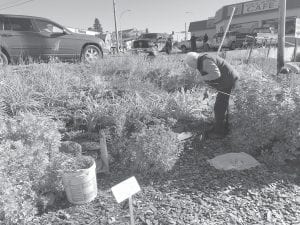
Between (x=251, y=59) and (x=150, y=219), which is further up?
(x=251, y=59)

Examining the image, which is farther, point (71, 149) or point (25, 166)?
point (71, 149)

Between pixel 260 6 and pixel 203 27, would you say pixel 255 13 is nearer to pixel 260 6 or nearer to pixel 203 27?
pixel 260 6

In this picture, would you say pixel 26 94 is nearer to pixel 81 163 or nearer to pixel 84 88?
pixel 84 88

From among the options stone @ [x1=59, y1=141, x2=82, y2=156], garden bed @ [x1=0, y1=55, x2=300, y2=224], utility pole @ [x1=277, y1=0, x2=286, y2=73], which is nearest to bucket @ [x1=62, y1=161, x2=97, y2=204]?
garden bed @ [x1=0, y1=55, x2=300, y2=224]

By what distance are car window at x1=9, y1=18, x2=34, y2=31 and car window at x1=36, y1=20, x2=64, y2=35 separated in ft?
0.76

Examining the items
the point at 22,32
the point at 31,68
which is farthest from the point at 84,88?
the point at 22,32

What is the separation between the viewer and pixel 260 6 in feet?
123

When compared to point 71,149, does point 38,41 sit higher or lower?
higher

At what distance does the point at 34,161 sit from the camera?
124 inches

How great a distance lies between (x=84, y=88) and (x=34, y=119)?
6.49 feet

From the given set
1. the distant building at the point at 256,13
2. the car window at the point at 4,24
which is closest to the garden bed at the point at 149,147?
the car window at the point at 4,24

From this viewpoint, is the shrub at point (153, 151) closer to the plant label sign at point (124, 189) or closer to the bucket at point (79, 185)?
the bucket at point (79, 185)

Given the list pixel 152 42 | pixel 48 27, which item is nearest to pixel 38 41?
pixel 48 27

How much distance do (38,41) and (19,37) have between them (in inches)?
19.0
